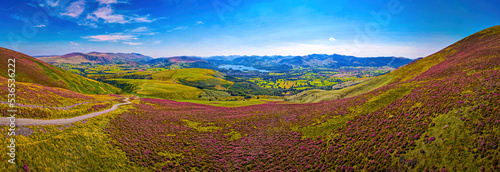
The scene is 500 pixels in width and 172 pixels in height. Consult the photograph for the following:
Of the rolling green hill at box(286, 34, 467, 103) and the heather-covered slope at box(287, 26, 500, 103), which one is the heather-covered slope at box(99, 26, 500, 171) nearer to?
the heather-covered slope at box(287, 26, 500, 103)

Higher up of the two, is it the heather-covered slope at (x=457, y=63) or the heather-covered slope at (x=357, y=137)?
the heather-covered slope at (x=457, y=63)

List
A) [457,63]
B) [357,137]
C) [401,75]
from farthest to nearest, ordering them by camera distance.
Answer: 1. [401,75]
2. [457,63]
3. [357,137]

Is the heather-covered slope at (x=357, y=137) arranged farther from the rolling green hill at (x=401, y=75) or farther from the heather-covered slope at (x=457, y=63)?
the rolling green hill at (x=401, y=75)

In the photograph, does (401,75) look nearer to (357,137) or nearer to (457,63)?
(457,63)

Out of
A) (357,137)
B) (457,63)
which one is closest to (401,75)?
(457,63)

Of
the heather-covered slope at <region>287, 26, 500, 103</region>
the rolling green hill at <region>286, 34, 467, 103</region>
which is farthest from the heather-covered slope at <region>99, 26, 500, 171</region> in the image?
the rolling green hill at <region>286, 34, 467, 103</region>

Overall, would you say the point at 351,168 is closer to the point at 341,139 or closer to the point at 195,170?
the point at 341,139

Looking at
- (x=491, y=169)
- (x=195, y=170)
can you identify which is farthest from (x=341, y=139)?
(x=195, y=170)

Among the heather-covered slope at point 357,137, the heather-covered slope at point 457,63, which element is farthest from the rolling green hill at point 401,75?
the heather-covered slope at point 357,137
